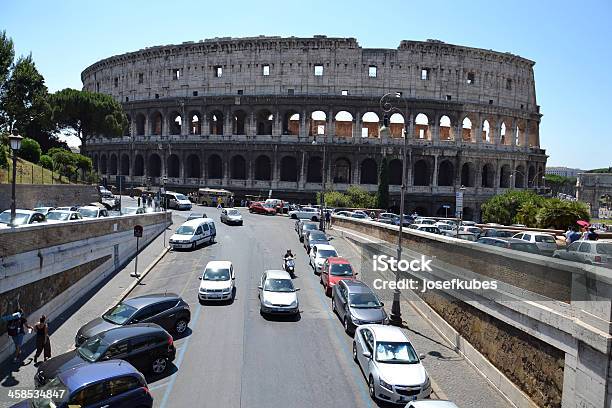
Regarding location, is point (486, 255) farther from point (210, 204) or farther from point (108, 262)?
point (210, 204)

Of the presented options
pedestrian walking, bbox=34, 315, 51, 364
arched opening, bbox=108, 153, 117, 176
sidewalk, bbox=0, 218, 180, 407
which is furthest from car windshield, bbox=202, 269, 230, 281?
arched opening, bbox=108, 153, 117, 176

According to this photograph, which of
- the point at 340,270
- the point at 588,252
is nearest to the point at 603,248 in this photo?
the point at 588,252

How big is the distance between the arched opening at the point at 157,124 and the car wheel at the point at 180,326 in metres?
59.8

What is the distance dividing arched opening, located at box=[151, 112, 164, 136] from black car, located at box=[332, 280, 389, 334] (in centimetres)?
5985

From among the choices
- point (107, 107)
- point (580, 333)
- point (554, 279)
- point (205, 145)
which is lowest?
point (580, 333)

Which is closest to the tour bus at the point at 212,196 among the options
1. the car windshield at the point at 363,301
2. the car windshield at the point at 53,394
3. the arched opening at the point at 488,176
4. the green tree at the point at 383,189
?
the green tree at the point at 383,189

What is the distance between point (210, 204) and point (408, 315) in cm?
4293

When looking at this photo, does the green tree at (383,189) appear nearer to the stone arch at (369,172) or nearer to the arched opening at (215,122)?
the stone arch at (369,172)

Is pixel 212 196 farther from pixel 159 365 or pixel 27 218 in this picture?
pixel 159 365

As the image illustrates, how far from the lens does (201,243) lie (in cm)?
3162

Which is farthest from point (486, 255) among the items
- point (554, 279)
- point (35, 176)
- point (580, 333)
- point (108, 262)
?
point (35, 176)

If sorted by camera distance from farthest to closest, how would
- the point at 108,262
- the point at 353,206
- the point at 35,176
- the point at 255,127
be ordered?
the point at 255,127, the point at 353,206, the point at 35,176, the point at 108,262

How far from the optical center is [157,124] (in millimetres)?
75312

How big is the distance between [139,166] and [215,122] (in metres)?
14.2
